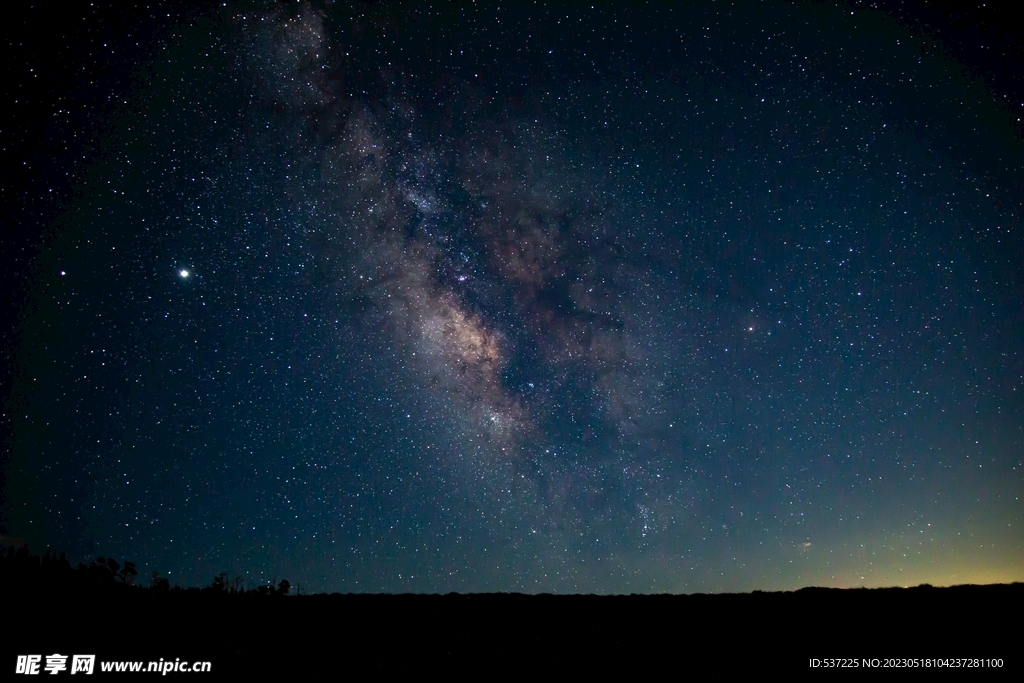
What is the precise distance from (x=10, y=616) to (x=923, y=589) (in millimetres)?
9931

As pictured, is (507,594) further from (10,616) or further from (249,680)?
(10,616)

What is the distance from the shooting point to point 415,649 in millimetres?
4496

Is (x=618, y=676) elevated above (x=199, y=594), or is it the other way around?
(x=199, y=594)

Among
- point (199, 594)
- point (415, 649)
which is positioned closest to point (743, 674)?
point (415, 649)

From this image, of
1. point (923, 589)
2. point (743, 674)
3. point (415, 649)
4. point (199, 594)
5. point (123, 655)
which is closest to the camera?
point (743, 674)

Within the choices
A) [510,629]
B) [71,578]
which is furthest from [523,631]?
[71,578]

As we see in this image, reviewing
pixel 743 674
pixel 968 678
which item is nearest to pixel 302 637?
pixel 743 674

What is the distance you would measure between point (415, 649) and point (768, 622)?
3716 millimetres

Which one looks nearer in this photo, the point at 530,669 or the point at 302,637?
the point at 530,669

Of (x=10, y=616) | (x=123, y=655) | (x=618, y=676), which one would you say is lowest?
(x=618, y=676)

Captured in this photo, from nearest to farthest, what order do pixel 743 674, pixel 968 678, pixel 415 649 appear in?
pixel 968 678
pixel 743 674
pixel 415 649

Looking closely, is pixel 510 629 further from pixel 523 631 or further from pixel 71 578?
pixel 71 578

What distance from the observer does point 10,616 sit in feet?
14.8

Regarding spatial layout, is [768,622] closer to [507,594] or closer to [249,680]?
[507,594]
